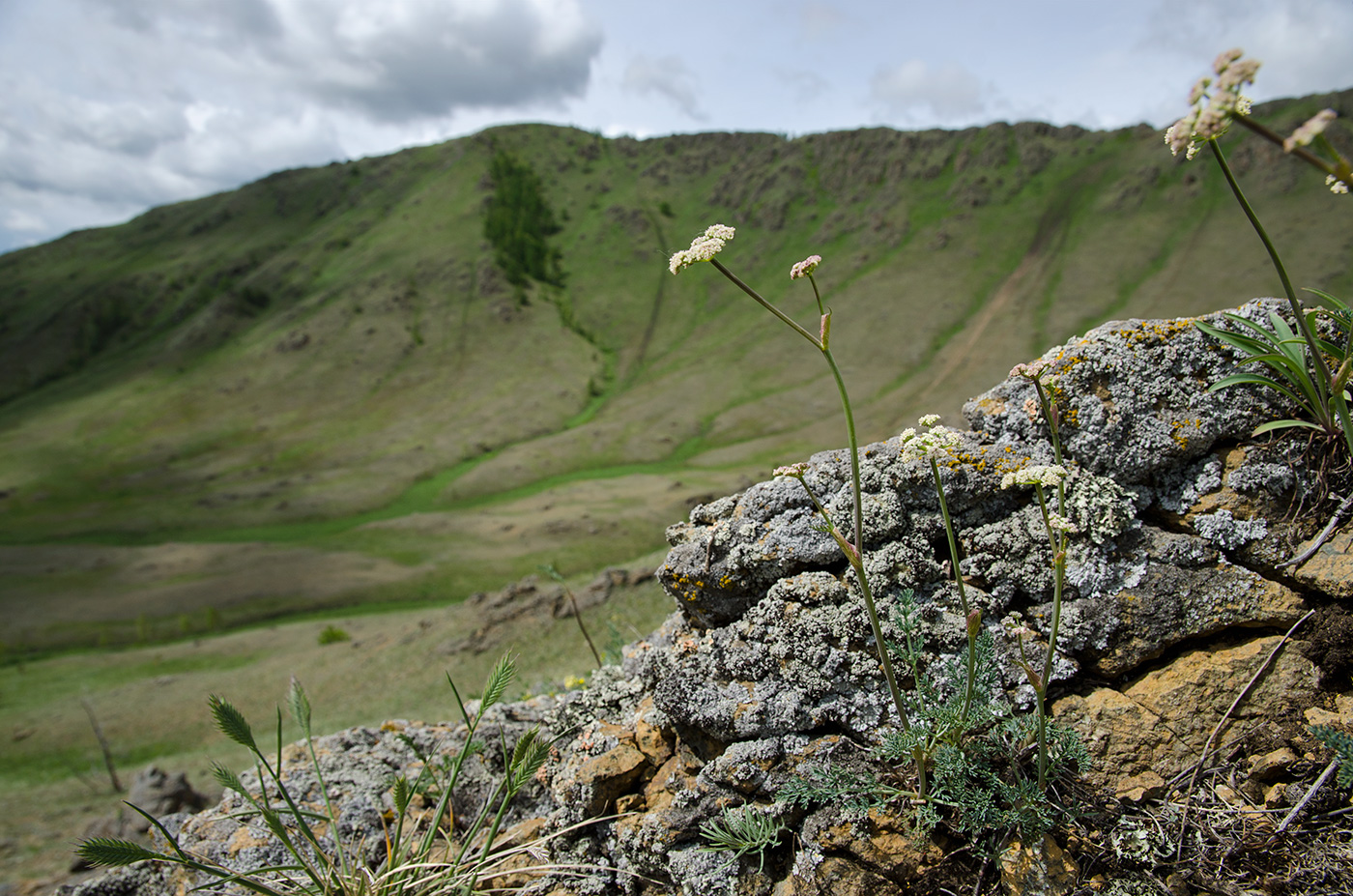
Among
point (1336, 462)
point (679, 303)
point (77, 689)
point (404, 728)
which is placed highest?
point (679, 303)

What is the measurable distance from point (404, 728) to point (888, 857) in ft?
15.6

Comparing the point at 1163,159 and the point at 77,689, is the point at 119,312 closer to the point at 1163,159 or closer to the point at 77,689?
the point at 77,689

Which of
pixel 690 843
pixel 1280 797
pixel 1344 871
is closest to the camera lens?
pixel 1344 871

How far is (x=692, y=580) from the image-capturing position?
5207 millimetres

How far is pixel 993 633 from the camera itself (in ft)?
14.5

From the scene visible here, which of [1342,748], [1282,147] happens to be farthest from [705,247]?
[1342,748]

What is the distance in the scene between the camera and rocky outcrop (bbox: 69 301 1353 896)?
3.78m

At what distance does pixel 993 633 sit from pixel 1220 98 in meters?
3.16

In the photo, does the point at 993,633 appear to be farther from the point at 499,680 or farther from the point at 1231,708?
the point at 499,680

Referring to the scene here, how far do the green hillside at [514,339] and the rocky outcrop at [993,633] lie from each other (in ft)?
116

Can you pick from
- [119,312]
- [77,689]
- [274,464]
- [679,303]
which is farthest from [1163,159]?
[119,312]

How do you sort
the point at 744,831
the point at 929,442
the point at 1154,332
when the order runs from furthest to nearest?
1. the point at 1154,332
2. the point at 744,831
3. the point at 929,442

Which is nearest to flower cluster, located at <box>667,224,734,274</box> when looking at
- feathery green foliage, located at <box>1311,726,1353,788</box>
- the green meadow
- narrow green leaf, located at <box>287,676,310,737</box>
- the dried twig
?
feathery green foliage, located at <box>1311,726,1353,788</box>

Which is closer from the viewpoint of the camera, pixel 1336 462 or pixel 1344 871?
pixel 1344 871
